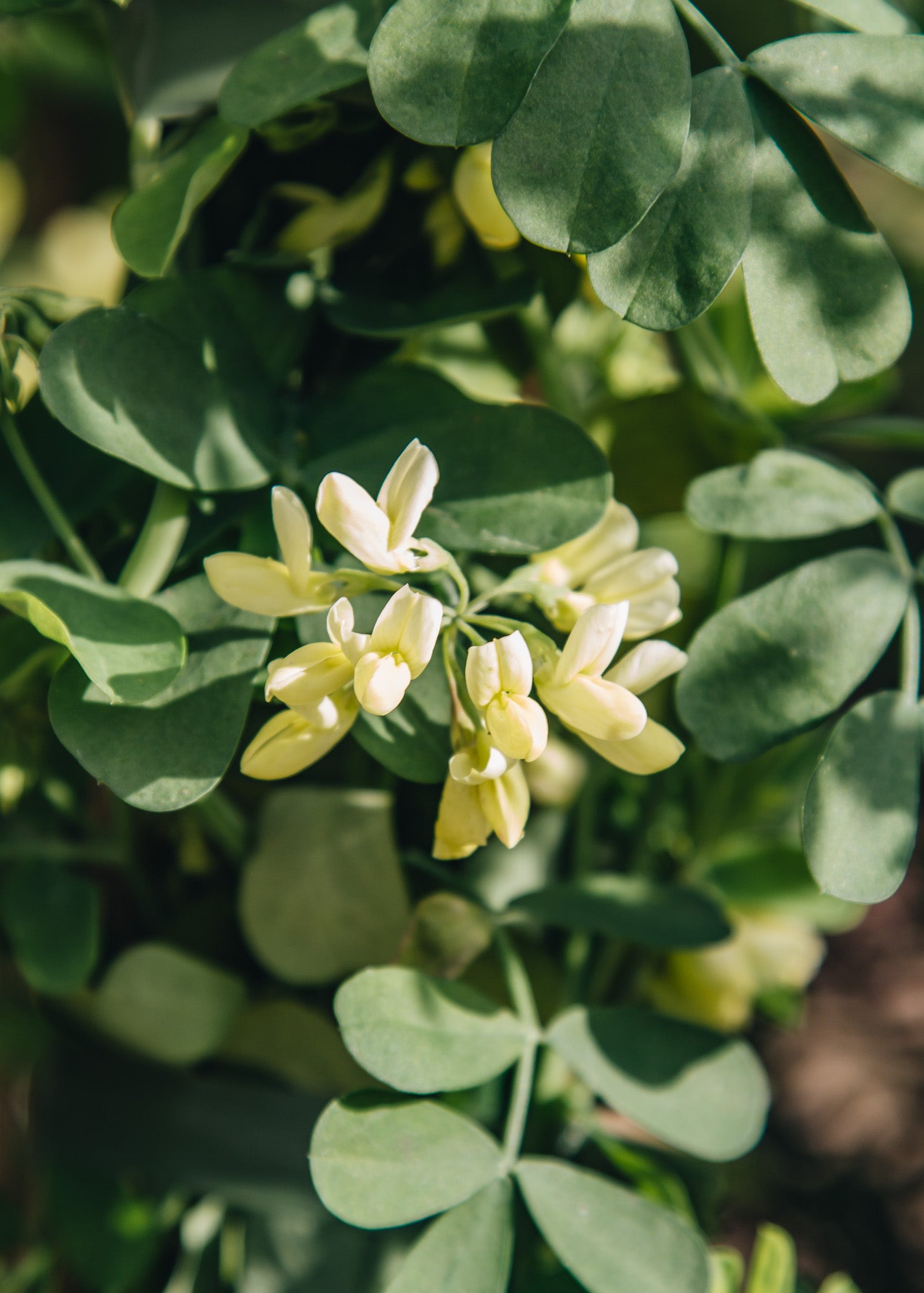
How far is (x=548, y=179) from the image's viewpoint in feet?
1.06

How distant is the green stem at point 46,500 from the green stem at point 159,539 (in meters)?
0.02

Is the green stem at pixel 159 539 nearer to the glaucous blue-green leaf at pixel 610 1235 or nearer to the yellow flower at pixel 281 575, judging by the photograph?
the yellow flower at pixel 281 575

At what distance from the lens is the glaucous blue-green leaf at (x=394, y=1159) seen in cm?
37

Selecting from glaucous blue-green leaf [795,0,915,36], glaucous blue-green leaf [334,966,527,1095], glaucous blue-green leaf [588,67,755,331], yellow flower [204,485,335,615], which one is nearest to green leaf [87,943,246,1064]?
glaucous blue-green leaf [334,966,527,1095]

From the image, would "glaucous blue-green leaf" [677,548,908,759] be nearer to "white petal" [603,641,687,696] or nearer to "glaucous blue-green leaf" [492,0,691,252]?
"white petal" [603,641,687,696]

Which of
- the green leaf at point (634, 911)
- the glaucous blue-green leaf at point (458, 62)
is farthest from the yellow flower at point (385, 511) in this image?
the green leaf at point (634, 911)

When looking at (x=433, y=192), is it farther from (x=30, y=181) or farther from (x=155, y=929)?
(x=30, y=181)

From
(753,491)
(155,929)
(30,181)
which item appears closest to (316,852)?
(155,929)

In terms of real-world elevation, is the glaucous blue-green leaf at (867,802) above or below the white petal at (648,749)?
below

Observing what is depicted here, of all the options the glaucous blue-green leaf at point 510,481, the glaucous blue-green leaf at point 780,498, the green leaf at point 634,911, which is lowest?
the green leaf at point 634,911

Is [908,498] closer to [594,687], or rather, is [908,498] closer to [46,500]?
[594,687]

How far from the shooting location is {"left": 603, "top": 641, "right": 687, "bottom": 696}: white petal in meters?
0.34

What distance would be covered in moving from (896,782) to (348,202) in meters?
0.33

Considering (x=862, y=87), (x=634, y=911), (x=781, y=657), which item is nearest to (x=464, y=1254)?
(x=634, y=911)
